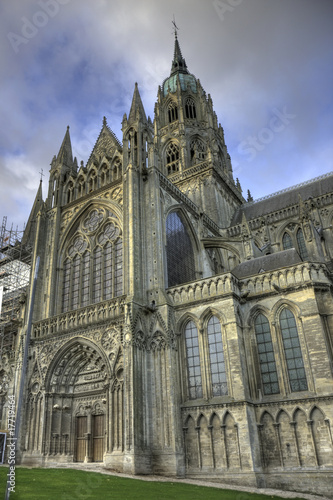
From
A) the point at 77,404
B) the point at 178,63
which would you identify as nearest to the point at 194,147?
the point at 178,63

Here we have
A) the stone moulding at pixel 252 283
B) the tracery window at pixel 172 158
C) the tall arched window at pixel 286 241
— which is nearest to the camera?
the stone moulding at pixel 252 283

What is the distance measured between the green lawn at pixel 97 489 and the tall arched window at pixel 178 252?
461 inches

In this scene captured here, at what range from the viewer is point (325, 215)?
33.3 meters

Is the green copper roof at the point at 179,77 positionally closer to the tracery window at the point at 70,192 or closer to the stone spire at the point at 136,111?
the stone spire at the point at 136,111

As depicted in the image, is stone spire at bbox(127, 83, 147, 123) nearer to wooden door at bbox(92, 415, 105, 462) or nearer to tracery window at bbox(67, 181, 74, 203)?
tracery window at bbox(67, 181, 74, 203)

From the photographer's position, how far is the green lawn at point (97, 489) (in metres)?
12.3

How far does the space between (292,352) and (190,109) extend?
34859 mm

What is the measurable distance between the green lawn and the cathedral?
268 cm

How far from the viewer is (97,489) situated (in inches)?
545

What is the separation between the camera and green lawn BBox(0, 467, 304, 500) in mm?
12320

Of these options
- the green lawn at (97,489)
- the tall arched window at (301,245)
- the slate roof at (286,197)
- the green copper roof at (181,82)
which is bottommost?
the green lawn at (97,489)

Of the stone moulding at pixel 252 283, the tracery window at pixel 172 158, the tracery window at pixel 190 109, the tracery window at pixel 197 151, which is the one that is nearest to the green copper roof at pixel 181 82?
the tracery window at pixel 190 109

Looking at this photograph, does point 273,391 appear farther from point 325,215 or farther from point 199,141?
point 199,141

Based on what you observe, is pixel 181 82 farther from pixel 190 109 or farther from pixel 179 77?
pixel 190 109
